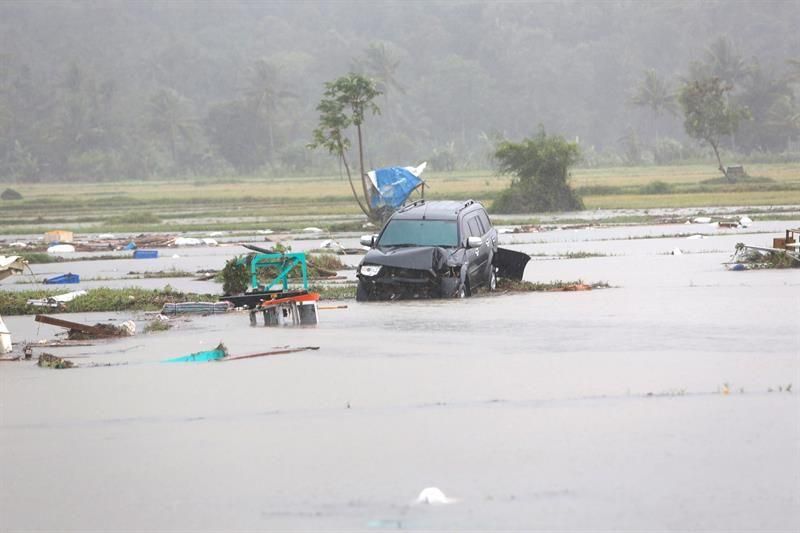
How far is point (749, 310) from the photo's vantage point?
1977 centimetres

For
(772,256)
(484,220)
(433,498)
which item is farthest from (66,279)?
(433,498)

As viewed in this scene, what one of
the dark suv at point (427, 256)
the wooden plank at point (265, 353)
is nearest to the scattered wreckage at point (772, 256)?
the dark suv at point (427, 256)

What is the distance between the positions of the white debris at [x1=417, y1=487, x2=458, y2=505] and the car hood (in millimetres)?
12791

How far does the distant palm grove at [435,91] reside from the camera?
136250 millimetres

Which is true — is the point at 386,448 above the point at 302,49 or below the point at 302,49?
below

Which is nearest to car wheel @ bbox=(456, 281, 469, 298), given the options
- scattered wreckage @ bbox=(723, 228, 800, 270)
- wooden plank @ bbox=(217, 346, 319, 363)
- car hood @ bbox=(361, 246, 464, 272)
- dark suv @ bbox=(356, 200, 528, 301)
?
dark suv @ bbox=(356, 200, 528, 301)

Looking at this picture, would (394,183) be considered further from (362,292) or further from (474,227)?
(362,292)

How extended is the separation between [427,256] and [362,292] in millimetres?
1354

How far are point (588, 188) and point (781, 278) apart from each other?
48412 millimetres

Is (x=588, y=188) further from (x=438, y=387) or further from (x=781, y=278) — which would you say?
(x=438, y=387)

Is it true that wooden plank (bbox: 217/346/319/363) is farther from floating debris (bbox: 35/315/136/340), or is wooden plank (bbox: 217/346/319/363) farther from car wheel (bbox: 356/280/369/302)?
car wheel (bbox: 356/280/369/302)

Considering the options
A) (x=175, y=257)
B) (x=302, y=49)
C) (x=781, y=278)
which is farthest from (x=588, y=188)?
(x=302, y=49)

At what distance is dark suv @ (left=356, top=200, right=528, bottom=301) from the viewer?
73.2 feet

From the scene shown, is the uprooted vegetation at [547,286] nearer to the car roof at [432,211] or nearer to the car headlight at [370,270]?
the car roof at [432,211]
